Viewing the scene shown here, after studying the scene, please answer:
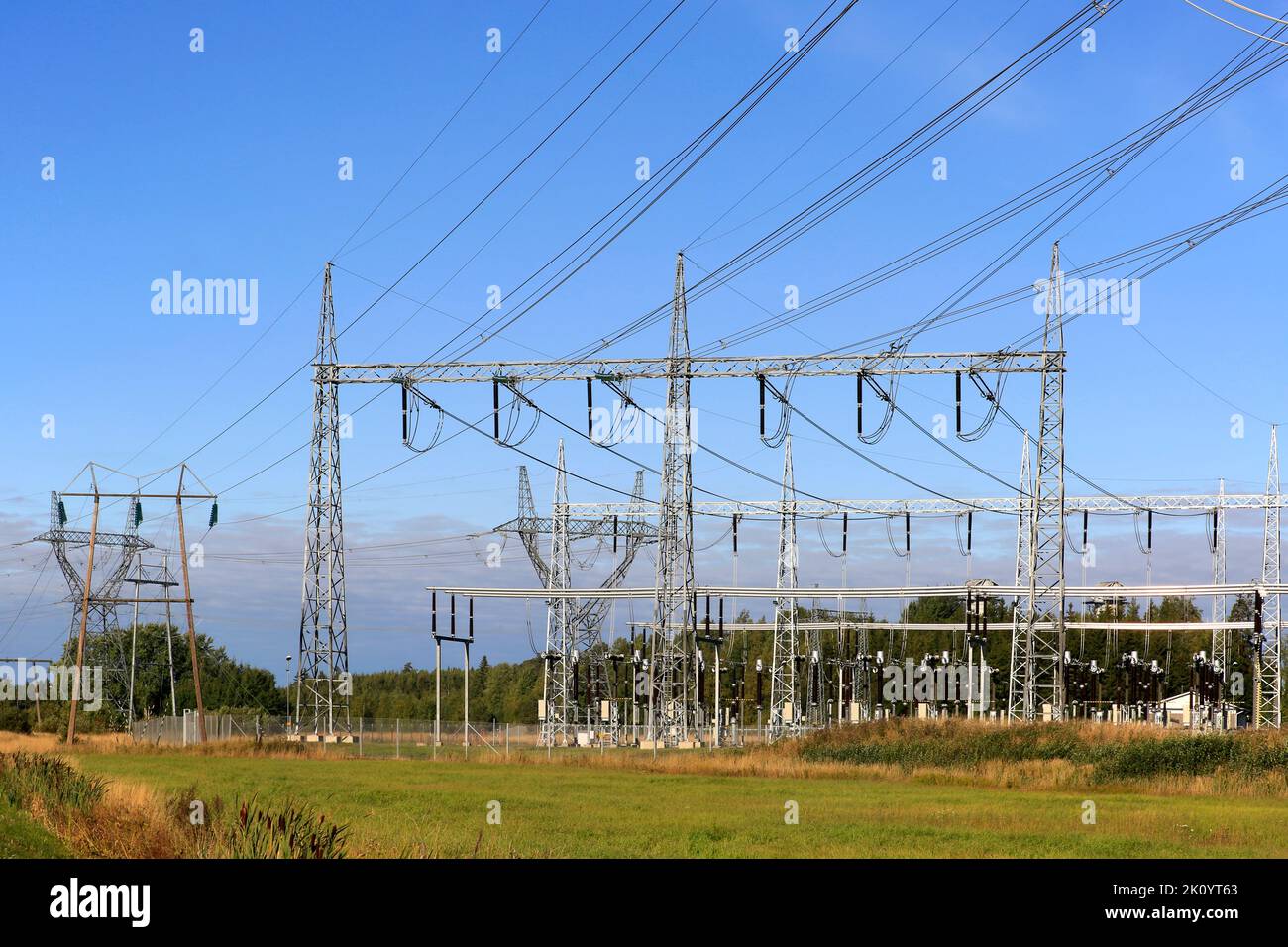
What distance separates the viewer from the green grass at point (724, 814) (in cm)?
2236

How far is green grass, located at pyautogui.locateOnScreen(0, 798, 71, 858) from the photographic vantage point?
17.6m

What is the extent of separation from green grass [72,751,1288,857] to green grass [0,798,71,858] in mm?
3558

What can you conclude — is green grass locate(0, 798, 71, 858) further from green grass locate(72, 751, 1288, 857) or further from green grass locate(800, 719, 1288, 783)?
green grass locate(800, 719, 1288, 783)

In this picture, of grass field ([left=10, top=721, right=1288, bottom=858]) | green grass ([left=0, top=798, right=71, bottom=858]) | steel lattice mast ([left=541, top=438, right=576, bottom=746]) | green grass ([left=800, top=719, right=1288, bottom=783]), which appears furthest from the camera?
steel lattice mast ([left=541, top=438, right=576, bottom=746])

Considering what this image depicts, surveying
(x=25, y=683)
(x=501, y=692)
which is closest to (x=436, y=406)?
(x=25, y=683)

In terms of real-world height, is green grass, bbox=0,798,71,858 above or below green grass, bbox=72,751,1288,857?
above

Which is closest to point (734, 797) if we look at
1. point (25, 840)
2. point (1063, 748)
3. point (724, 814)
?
point (724, 814)

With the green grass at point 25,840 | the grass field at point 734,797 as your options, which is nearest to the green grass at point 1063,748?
the grass field at point 734,797

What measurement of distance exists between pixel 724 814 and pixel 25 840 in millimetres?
14632

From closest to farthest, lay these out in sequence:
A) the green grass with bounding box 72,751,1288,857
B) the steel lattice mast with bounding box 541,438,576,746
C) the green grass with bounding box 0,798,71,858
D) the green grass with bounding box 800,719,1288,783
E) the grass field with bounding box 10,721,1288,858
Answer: the green grass with bounding box 0,798,71,858 → the grass field with bounding box 10,721,1288,858 → the green grass with bounding box 72,751,1288,857 → the green grass with bounding box 800,719,1288,783 → the steel lattice mast with bounding box 541,438,576,746

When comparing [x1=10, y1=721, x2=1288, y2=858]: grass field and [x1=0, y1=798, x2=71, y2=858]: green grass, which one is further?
[x1=10, y1=721, x2=1288, y2=858]: grass field

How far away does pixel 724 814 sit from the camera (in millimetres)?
29375

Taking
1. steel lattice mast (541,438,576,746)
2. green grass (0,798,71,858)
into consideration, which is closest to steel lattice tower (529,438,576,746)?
steel lattice mast (541,438,576,746)
